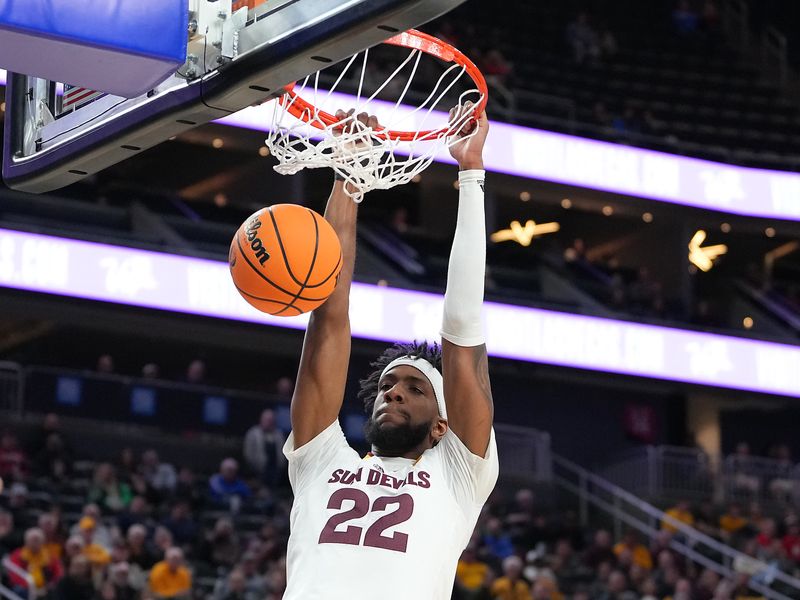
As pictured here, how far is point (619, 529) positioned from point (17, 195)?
28.7 ft

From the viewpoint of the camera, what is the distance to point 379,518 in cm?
448

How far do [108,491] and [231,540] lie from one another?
137 centimetres

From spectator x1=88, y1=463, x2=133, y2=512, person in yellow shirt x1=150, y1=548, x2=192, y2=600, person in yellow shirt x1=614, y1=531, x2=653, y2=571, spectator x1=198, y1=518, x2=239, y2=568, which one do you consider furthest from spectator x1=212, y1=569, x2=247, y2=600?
person in yellow shirt x1=614, y1=531, x2=653, y2=571

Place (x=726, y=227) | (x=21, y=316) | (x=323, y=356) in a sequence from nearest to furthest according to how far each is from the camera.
A: (x=323, y=356) → (x=21, y=316) → (x=726, y=227)

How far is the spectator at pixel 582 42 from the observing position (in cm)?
2480

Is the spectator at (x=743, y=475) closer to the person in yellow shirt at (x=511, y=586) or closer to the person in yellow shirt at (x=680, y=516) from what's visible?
the person in yellow shirt at (x=680, y=516)

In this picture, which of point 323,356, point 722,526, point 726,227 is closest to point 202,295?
point 722,526

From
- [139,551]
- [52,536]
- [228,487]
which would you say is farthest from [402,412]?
[228,487]

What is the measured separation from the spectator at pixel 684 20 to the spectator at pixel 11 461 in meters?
16.5

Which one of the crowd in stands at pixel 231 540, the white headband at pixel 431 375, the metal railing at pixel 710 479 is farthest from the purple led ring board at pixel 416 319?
the white headband at pixel 431 375

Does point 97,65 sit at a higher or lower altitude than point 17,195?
lower

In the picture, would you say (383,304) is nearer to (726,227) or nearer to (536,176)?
(536,176)

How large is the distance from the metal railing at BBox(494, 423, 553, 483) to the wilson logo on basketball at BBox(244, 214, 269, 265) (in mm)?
14741

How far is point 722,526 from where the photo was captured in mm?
18000
